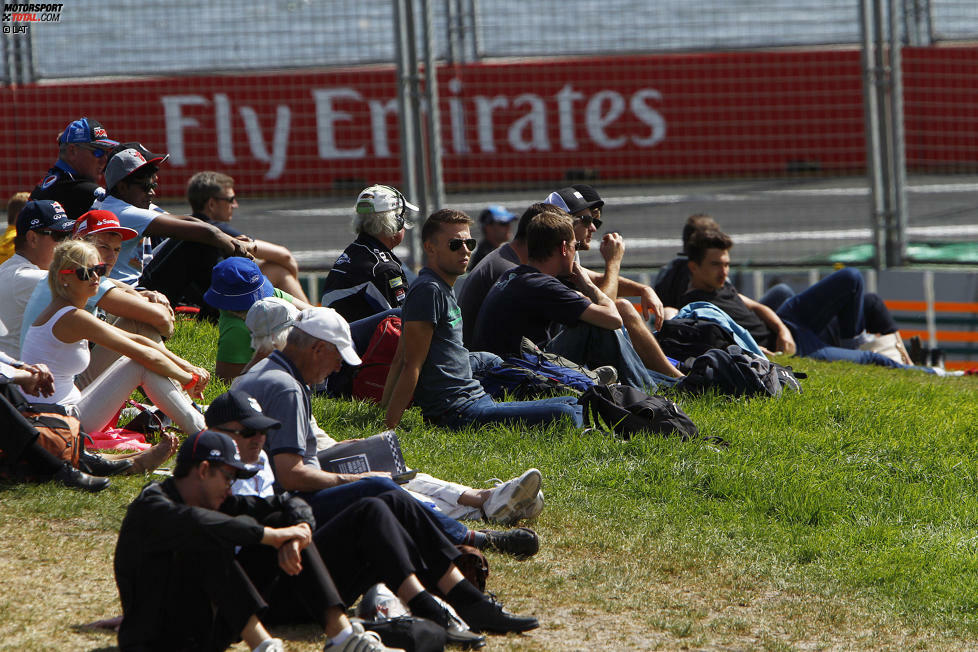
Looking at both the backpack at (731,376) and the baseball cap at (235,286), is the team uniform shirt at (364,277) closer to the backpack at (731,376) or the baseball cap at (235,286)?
the baseball cap at (235,286)

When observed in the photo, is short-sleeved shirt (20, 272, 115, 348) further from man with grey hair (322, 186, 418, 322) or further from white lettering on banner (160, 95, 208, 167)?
white lettering on banner (160, 95, 208, 167)

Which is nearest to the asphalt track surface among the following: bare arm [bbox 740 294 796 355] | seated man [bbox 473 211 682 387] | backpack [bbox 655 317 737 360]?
bare arm [bbox 740 294 796 355]

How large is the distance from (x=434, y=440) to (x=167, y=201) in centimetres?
841

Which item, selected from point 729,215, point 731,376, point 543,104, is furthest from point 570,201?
point 543,104

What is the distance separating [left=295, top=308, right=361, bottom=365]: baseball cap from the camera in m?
4.62

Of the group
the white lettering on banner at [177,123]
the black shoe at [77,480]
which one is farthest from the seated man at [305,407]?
the white lettering on banner at [177,123]

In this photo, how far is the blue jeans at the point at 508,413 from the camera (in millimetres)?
6672

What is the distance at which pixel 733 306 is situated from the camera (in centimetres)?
940

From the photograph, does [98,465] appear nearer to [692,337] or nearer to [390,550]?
[390,550]

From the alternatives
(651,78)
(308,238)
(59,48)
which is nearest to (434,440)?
(308,238)

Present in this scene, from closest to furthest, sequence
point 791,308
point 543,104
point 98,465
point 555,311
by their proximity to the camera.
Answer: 1. point 98,465
2. point 555,311
3. point 791,308
4. point 543,104

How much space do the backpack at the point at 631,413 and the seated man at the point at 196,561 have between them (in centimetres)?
292

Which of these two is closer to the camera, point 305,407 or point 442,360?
point 305,407

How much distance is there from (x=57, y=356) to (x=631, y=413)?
9.43ft
